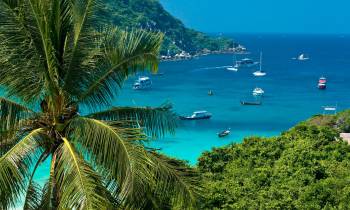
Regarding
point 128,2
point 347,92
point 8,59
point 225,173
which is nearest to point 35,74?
point 8,59

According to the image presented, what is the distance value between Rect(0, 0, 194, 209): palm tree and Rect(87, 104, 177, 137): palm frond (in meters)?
0.01

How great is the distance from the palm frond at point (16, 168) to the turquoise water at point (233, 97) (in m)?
18.7

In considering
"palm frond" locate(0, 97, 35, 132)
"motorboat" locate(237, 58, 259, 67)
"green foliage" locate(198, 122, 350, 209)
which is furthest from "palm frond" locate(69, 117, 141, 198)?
"motorboat" locate(237, 58, 259, 67)

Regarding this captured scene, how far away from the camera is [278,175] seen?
12.0 m

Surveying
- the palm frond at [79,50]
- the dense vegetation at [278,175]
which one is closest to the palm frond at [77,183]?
Answer: the palm frond at [79,50]

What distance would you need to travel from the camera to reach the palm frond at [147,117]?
8.26m

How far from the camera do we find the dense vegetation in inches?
416

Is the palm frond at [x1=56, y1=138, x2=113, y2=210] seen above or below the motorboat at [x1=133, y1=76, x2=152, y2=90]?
above

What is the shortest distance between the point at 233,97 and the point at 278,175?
5626cm

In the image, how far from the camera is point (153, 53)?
26.8ft

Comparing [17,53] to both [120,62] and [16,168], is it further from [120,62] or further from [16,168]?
[16,168]

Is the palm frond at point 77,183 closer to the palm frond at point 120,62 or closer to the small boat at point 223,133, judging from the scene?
the palm frond at point 120,62

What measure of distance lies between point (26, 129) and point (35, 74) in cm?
79

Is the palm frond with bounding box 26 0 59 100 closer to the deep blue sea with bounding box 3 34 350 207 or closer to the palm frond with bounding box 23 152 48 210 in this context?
Result: the palm frond with bounding box 23 152 48 210
